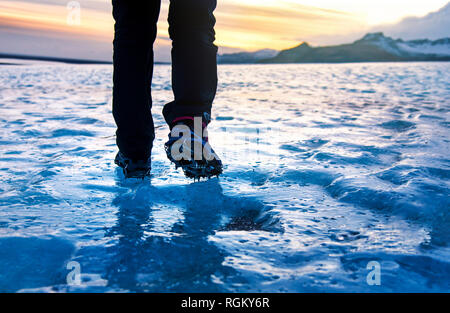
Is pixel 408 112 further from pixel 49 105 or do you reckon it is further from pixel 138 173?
pixel 49 105

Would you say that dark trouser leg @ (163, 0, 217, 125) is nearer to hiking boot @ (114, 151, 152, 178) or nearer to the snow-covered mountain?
hiking boot @ (114, 151, 152, 178)

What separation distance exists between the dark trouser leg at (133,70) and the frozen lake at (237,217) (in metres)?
A: 0.25

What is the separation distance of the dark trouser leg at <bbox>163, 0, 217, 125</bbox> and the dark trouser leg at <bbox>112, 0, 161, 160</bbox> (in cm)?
13

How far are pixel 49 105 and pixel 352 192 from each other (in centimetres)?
447

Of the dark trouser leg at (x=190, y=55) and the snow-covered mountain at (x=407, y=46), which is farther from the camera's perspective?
the snow-covered mountain at (x=407, y=46)

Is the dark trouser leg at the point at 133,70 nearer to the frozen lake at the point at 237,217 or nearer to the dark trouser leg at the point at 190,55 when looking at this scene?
the dark trouser leg at the point at 190,55

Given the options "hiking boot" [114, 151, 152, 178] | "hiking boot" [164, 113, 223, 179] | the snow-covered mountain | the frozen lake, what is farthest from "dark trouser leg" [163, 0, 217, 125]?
the snow-covered mountain

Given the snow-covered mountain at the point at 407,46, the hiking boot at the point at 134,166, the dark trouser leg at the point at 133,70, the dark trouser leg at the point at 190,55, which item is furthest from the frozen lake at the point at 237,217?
the snow-covered mountain at the point at 407,46

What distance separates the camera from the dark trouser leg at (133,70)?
1634 millimetres

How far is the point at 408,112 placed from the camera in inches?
167

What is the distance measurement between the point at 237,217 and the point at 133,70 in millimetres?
805

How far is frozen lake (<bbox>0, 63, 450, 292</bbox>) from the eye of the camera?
3.35 ft

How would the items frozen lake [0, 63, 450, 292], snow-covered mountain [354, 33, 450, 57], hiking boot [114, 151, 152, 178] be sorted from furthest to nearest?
snow-covered mountain [354, 33, 450, 57] → hiking boot [114, 151, 152, 178] → frozen lake [0, 63, 450, 292]
